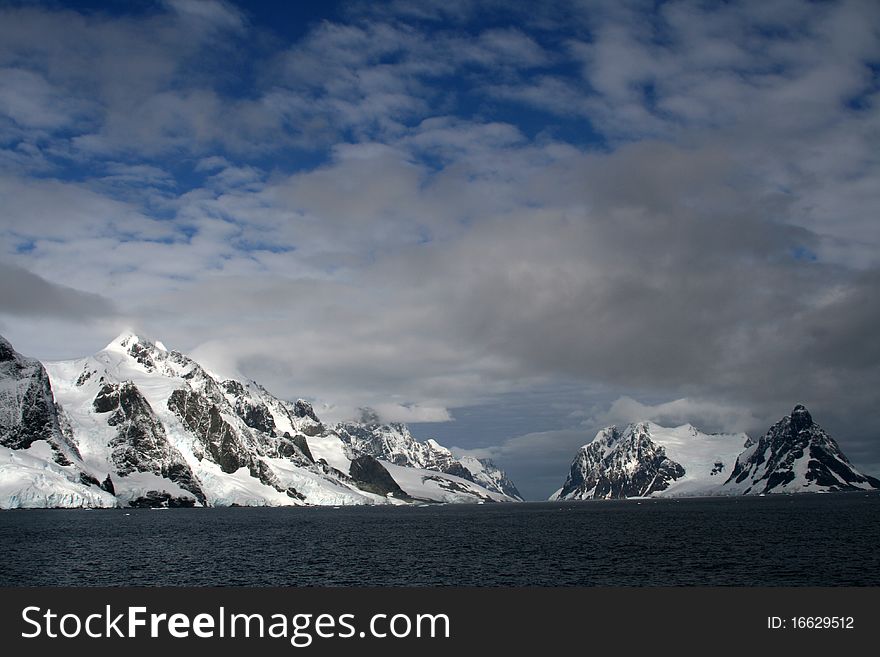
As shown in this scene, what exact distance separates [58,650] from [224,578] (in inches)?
1695

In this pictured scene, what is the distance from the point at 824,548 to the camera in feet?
366

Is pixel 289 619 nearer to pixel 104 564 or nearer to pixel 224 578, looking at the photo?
pixel 224 578

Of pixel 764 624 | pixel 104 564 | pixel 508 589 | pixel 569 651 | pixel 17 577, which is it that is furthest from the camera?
pixel 104 564

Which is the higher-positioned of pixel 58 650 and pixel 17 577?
pixel 17 577

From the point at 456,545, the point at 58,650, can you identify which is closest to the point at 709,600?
the point at 58,650

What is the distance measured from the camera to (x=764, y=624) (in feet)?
181

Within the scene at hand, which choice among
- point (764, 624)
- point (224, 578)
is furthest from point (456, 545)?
point (764, 624)

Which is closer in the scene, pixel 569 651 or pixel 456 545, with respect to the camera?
pixel 569 651

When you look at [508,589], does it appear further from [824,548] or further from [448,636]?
[824,548]

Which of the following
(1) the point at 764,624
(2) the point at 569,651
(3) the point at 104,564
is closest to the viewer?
(2) the point at 569,651

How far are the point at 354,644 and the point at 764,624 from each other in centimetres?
3070

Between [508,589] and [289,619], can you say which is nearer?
[289,619]

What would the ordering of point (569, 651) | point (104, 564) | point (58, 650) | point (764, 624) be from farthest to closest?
point (104, 564) → point (764, 624) → point (569, 651) → point (58, 650)

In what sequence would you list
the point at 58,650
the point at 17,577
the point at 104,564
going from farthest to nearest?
the point at 104,564, the point at 17,577, the point at 58,650
